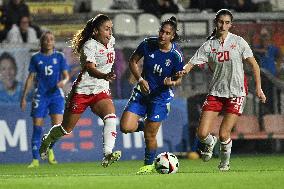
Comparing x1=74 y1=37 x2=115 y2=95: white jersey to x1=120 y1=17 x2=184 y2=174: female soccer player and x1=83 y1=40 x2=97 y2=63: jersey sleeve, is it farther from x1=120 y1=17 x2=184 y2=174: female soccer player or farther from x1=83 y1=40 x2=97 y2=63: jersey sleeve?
x1=120 y1=17 x2=184 y2=174: female soccer player

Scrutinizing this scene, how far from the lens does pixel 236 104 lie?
535 inches

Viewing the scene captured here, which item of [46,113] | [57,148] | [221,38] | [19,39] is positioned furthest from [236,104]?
[19,39]

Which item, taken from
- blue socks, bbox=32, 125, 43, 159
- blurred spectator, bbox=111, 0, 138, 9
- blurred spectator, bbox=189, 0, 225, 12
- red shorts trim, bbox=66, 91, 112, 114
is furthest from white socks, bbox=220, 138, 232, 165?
blurred spectator, bbox=111, 0, 138, 9

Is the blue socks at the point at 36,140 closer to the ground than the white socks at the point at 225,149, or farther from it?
closer to the ground

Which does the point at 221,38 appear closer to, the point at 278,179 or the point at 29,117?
the point at 278,179

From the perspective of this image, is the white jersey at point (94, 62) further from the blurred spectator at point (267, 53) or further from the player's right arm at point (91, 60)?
the blurred spectator at point (267, 53)

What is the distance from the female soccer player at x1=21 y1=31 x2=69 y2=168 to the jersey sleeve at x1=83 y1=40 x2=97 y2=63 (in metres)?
4.62

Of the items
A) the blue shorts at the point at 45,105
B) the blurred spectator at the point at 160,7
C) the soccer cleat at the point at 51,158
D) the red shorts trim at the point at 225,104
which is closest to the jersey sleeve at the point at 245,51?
the red shorts trim at the point at 225,104

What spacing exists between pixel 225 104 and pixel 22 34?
882 centimetres

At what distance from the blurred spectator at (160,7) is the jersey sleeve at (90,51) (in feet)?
32.1

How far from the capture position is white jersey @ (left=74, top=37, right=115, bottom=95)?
1339 cm

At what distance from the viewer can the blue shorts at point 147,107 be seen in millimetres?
14109

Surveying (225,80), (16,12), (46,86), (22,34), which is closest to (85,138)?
(46,86)

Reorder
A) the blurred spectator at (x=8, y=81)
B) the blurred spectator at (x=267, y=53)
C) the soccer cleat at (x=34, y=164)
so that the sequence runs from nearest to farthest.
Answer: the soccer cleat at (x=34, y=164), the blurred spectator at (x=8, y=81), the blurred spectator at (x=267, y=53)
